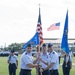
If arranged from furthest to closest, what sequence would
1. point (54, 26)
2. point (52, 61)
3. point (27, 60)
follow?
point (54, 26), point (52, 61), point (27, 60)

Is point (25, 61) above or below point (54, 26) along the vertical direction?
below

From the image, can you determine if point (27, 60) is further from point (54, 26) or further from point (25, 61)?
point (54, 26)

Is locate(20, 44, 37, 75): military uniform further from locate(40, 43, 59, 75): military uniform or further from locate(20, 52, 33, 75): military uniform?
locate(40, 43, 59, 75): military uniform

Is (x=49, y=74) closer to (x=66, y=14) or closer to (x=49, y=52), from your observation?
(x=49, y=52)

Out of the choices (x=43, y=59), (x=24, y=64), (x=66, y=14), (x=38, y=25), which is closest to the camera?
(x=24, y=64)

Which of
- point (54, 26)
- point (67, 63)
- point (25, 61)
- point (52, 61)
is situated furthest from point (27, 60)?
point (67, 63)

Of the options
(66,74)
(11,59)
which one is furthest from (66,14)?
(11,59)

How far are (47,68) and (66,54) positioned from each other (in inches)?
215

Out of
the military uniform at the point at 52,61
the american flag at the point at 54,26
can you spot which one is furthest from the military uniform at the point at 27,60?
the american flag at the point at 54,26

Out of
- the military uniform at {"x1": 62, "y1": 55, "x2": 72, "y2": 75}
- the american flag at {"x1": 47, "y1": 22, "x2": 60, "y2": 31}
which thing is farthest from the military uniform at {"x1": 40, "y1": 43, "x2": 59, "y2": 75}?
the military uniform at {"x1": 62, "y1": 55, "x2": 72, "y2": 75}

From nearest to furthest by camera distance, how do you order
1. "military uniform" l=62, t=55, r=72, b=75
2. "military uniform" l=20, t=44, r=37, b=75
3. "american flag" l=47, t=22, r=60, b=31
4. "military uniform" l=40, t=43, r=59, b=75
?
"military uniform" l=20, t=44, r=37, b=75 < "military uniform" l=40, t=43, r=59, b=75 < "american flag" l=47, t=22, r=60, b=31 < "military uniform" l=62, t=55, r=72, b=75

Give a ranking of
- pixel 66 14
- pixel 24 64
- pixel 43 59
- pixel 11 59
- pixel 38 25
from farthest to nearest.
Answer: pixel 11 59 → pixel 66 14 → pixel 38 25 → pixel 43 59 → pixel 24 64

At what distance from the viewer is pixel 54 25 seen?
18672mm

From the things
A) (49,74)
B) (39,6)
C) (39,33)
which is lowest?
(49,74)
